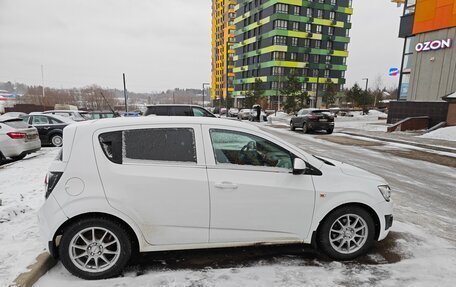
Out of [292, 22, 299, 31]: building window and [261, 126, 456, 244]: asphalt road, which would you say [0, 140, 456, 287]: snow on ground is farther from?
[292, 22, 299, 31]: building window

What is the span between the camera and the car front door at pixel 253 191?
3080 mm

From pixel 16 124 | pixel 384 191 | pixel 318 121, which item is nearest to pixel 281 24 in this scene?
pixel 318 121

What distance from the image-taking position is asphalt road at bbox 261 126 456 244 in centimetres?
469

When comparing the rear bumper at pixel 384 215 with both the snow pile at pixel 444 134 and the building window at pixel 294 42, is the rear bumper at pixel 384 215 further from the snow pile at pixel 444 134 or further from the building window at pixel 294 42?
the building window at pixel 294 42

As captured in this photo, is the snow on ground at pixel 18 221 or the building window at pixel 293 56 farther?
the building window at pixel 293 56

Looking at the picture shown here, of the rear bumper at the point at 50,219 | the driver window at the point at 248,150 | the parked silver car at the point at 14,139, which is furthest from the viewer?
the parked silver car at the point at 14,139

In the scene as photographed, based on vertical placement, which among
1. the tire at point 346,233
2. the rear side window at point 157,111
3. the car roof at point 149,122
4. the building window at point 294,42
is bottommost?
the tire at point 346,233

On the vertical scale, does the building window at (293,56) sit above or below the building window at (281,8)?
below

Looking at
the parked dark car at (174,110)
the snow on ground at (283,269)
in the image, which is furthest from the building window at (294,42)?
the snow on ground at (283,269)

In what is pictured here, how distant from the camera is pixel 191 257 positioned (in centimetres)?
347

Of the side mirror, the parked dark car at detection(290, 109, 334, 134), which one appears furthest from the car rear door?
the parked dark car at detection(290, 109, 334, 134)

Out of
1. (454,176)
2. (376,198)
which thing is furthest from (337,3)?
(376,198)

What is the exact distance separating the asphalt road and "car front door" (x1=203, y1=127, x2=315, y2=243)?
261 centimetres

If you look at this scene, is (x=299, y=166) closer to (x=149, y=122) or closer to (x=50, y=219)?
(x=149, y=122)
